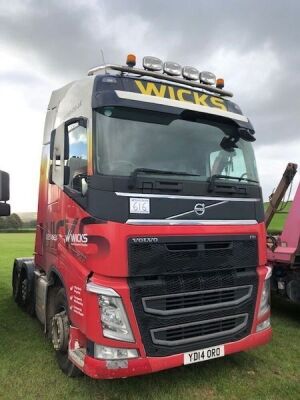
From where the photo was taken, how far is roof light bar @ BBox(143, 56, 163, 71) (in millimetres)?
4918

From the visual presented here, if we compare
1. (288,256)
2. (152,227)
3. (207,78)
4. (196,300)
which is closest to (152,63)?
(207,78)

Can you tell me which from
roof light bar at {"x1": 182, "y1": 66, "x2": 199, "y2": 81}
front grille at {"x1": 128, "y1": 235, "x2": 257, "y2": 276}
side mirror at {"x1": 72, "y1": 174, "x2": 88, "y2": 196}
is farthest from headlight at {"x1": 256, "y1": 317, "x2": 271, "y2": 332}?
roof light bar at {"x1": 182, "y1": 66, "x2": 199, "y2": 81}

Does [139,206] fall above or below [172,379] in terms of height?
above

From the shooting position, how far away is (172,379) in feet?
15.1

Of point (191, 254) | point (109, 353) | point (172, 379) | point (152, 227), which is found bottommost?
point (172, 379)

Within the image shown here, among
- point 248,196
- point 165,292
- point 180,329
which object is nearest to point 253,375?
point 180,329

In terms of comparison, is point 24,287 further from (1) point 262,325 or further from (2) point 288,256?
(2) point 288,256

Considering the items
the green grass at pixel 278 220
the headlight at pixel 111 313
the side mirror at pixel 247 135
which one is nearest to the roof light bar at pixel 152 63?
the side mirror at pixel 247 135

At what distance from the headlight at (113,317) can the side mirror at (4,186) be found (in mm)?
1738

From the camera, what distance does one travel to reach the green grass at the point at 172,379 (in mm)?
4301

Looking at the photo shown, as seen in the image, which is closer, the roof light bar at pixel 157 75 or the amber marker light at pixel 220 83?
the roof light bar at pixel 157 75

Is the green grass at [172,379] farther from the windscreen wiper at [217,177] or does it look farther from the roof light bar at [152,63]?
the roof light bar at [152,63]

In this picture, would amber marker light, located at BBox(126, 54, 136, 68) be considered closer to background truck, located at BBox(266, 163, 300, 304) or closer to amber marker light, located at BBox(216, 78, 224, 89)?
amber marker light, located at BBox(216, 78, 224, 89)

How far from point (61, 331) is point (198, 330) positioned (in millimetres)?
→ 1498
